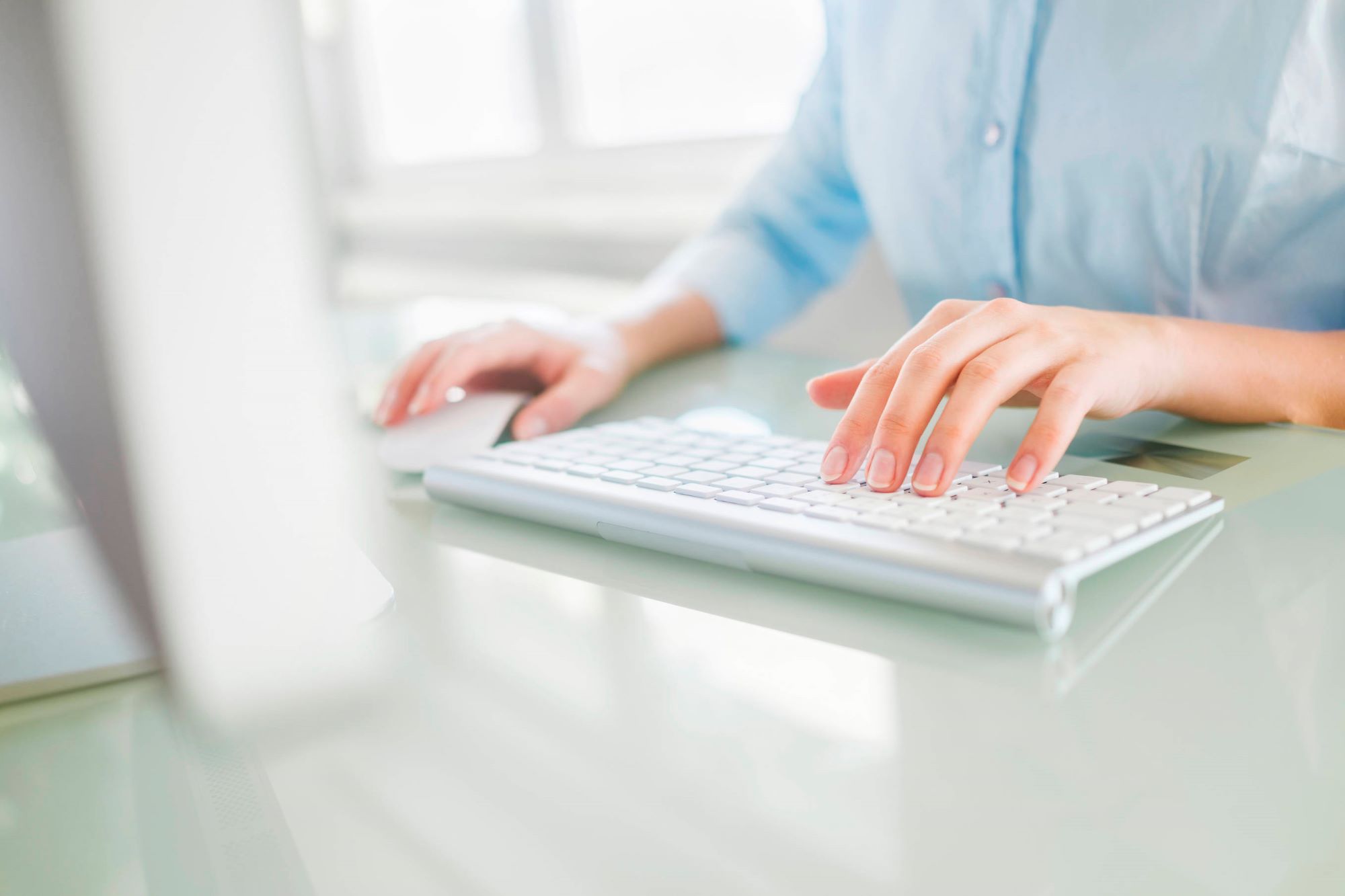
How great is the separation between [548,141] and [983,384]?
130 cm

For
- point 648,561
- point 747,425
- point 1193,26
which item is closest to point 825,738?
point 648,561

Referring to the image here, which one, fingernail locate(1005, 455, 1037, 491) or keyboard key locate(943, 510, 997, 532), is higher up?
fingernail locate(1005, 455, 1037, 491)

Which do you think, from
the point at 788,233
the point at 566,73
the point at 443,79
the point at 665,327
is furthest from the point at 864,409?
the point at 443,79

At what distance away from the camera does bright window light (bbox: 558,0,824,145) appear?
1.12 meters

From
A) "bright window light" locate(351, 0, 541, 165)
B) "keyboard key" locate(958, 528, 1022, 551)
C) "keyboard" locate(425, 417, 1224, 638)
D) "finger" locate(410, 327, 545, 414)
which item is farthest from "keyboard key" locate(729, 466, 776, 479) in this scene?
"bright window light" locate(351, 0, 541, 165)

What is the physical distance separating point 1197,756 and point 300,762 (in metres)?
0.21

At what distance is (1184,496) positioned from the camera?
352 mm

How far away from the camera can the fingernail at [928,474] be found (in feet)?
1.18

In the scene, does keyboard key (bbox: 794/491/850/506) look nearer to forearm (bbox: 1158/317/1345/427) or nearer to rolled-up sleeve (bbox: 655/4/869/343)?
forearm (bbox: 1158/317/1345/427)

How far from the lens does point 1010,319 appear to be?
43 centimetres

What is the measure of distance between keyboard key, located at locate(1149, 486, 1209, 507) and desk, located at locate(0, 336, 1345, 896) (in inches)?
0.6

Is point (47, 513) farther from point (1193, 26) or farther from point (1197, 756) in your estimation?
point (1193, 26)

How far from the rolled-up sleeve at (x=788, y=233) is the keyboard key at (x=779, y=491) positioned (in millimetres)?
475

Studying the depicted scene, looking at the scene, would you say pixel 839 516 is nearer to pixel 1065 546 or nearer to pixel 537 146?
pixel 1065 546
